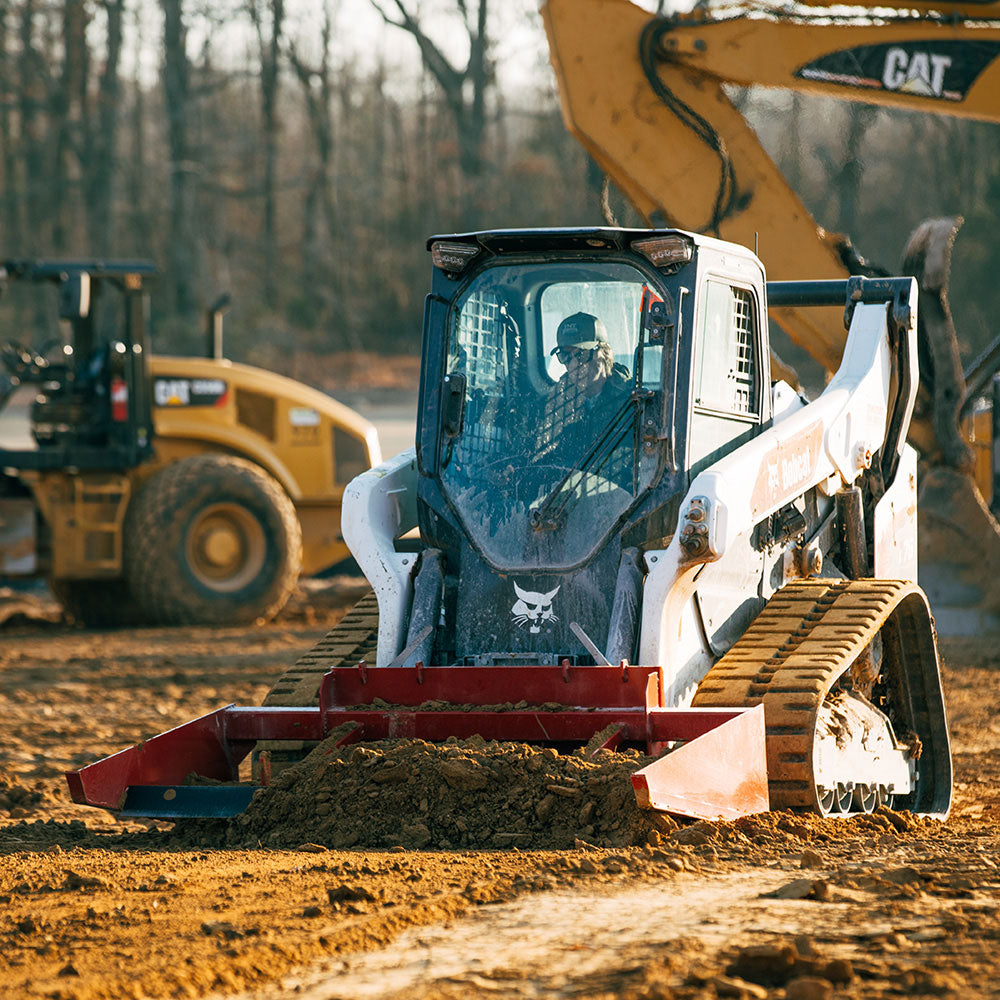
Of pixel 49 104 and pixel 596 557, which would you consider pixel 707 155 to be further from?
pixel 49 104

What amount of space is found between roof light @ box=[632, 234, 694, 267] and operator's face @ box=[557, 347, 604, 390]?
16.4 inches

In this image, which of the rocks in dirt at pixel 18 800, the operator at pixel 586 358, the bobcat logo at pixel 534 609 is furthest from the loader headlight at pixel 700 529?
the rocks in dirt at pixel 18 800

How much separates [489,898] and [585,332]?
2367mm

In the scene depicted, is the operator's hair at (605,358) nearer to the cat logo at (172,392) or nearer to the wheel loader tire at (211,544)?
the wheel loader tire at (211,544)

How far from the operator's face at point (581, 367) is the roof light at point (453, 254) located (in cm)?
52

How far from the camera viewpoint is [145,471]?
13758mm

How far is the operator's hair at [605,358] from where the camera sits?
5.89 m

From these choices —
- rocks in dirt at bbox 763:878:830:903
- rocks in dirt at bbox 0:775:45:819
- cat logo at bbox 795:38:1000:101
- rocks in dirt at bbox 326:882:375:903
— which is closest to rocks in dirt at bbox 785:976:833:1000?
rocks in dirt at bbox 763:878:830:903

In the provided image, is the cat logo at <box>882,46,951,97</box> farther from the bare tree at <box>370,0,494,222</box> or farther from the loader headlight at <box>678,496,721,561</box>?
the bare tree at <box>370,0,494,222</box>

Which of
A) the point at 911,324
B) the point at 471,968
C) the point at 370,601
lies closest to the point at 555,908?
the point at 471,968

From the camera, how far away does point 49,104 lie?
36469mm

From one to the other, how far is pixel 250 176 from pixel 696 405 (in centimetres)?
3596

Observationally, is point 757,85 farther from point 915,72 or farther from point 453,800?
point 453,800

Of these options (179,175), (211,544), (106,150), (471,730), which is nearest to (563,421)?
(471,730)
